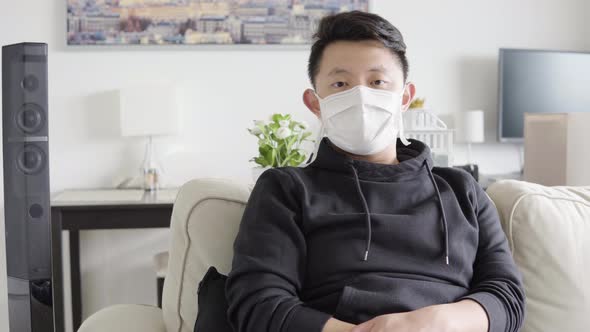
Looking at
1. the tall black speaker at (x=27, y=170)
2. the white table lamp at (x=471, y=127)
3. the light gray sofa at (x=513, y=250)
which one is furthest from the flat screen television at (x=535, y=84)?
the tall black speaker at (x=27, y=170)

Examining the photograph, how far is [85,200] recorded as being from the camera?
100 inches

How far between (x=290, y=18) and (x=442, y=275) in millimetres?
2073

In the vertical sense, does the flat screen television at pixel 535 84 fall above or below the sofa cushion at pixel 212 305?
above

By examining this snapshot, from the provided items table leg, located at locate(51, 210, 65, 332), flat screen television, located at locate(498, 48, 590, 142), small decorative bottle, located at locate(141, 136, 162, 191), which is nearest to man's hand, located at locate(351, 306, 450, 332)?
table leg, located at locate(51, 210, 65, 332)

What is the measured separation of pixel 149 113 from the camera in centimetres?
290

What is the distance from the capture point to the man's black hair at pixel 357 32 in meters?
1.36

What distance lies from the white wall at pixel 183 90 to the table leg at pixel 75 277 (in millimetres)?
59

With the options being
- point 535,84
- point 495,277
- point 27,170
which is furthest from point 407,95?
point 535,84

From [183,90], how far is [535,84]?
1764mm

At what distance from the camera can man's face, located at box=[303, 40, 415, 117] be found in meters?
1.35

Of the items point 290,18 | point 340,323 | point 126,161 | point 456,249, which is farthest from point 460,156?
point 340,323

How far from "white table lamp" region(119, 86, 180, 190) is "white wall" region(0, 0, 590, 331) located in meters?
0.10

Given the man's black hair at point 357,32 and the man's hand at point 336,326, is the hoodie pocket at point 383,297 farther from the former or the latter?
the man's black hair at point 357,32

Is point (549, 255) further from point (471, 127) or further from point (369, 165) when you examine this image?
point (471, 127)
